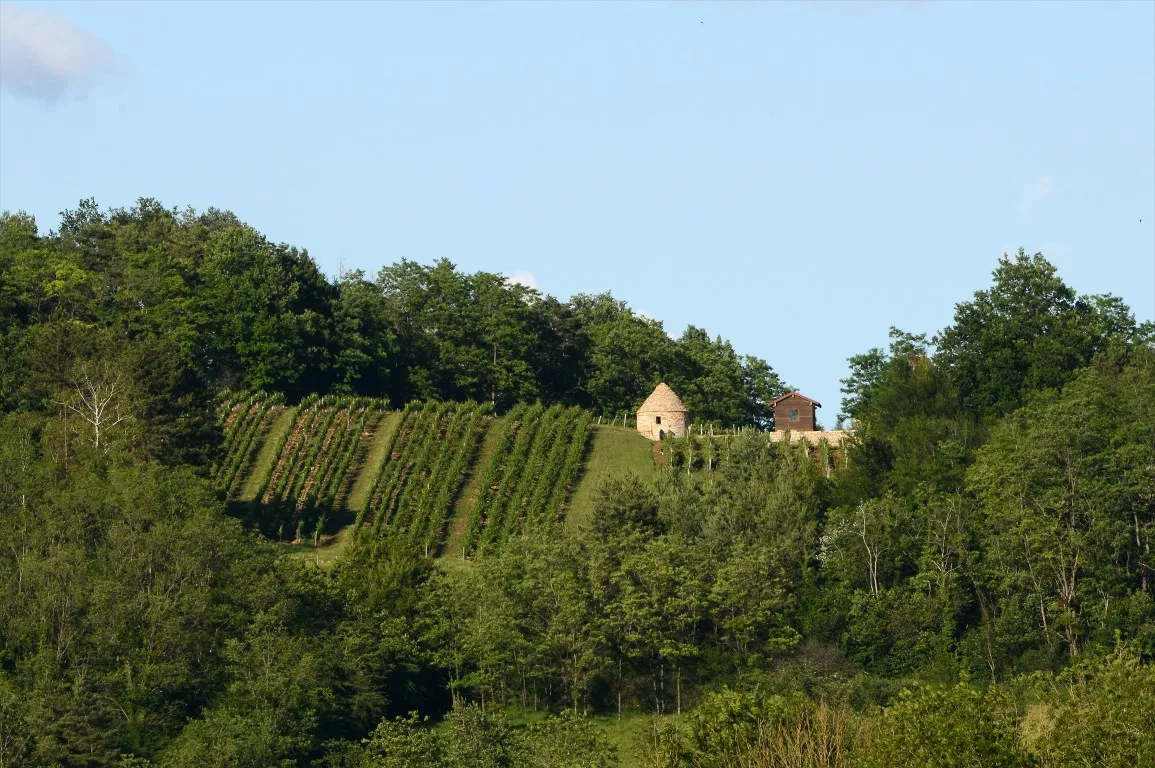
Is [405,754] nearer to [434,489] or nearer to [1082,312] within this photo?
[434,489]

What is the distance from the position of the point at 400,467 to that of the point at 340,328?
1678 centimetres

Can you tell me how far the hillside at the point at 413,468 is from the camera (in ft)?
240

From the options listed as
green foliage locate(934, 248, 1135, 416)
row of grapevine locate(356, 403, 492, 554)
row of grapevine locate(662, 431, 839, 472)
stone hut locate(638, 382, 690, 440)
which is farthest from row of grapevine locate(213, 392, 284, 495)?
green foliage locate(934, 248, 1135, 416)

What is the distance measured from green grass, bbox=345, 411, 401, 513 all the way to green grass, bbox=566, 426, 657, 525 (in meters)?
8.11

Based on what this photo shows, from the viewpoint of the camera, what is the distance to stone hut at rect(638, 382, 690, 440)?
277 feet

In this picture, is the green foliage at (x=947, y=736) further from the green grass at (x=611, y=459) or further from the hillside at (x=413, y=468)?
the green grass at (x=611, y=459)

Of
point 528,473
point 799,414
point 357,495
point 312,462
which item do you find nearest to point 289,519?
point 357,495

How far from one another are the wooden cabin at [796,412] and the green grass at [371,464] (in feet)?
60.5

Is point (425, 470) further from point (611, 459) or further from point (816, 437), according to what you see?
point (816, 437)

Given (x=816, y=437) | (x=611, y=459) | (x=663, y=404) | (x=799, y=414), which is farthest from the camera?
(x=799, y=414)

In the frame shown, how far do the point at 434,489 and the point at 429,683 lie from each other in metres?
17.4

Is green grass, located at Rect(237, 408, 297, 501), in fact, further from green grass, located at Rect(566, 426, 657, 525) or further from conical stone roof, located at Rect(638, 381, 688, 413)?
conical stone roof, located at Rect(638, 381, 688, 413)

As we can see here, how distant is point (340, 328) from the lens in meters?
93.5

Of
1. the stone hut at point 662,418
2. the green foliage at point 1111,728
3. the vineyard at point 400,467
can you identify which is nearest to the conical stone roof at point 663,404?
the stone hut at point 662,418
